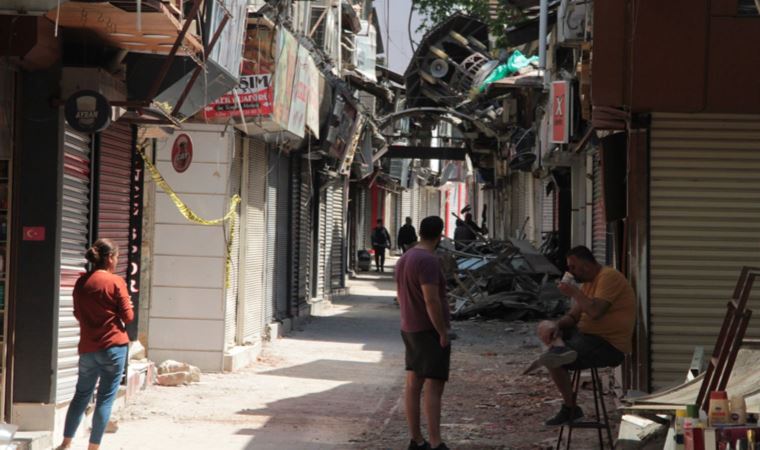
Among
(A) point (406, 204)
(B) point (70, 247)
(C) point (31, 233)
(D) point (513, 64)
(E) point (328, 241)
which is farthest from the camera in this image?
(A) point (406, 204)

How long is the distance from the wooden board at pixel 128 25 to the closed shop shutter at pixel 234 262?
435 centimetres

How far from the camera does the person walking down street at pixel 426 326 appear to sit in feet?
30.5

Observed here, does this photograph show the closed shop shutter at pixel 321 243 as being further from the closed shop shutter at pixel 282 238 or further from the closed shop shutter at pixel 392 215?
the closed shop shutter at pixel 392 215

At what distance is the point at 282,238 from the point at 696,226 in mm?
10981

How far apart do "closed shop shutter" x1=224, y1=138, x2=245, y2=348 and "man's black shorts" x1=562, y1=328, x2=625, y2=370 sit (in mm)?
6393

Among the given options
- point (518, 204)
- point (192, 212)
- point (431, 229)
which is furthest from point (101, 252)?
point (518, 204)

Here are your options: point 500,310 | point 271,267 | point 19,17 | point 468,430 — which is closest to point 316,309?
point 500,310

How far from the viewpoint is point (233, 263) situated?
15617 millimetres

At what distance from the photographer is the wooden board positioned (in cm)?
908

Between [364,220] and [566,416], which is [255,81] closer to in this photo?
[566,416]

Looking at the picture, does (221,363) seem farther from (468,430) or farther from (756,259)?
(756,259)

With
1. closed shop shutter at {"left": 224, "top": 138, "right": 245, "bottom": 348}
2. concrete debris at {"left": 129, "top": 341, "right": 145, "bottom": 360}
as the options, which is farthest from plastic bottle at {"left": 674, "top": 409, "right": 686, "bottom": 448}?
closed shop shutter at {"left": 224, "top": 138, "right": 245, "bottom": 348}

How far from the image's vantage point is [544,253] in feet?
90.0

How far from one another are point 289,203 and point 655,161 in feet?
37.5
